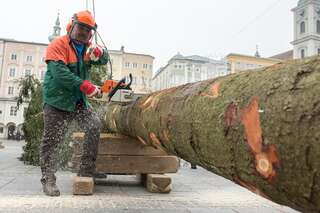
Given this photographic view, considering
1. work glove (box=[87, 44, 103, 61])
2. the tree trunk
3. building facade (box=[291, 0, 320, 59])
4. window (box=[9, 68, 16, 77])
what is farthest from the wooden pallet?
building facade (box=[291, 0, 320, 59])

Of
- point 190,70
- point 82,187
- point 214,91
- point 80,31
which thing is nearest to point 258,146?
point 214,91

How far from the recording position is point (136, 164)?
13.6 feet

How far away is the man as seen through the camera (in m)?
3.20

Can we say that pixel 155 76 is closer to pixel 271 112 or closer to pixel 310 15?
pixel 310 15

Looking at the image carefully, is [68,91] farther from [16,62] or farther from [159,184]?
[16,62]

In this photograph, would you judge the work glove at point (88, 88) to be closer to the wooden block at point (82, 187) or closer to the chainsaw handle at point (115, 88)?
the chainsaw handle at point (115, 88)

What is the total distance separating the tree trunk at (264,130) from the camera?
0.87 metres

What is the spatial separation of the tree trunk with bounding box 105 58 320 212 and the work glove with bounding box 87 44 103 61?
205 centimetres

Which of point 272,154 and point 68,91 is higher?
point 68,91

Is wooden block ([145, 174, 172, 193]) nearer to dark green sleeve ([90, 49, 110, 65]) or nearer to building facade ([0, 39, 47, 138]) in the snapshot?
dark green sleeve ([90, 49, 110, 65])

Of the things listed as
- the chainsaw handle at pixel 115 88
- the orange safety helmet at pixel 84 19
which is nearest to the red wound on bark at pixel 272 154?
the orange safety helmet at pixel 84 19

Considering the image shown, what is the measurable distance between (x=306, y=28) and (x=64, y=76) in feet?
216

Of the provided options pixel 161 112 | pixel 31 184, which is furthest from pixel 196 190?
pixel 161 112

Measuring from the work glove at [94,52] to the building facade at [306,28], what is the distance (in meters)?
61.4
